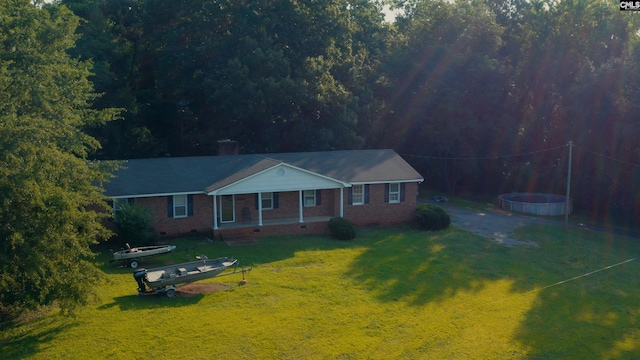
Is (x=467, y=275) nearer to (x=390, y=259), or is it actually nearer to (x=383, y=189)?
(x=390, y=259)

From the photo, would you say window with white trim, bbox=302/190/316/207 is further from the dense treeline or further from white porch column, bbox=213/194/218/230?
the dense treeline

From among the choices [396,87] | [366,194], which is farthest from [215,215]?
[396,87]

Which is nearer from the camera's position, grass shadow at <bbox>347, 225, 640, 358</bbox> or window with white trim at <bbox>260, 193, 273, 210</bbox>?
grass shadow at <bbox>347, 225, 640, 358</bbox>

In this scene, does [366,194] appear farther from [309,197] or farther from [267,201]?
[267,201]

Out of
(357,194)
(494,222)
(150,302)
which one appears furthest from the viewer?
(494,222)

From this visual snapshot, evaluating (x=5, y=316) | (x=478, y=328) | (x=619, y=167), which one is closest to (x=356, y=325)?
(x=478, y=328)

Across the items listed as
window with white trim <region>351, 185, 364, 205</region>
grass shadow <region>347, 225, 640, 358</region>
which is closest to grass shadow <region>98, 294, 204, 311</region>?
grass shadow <region>347, 225, 640, 358</region>
